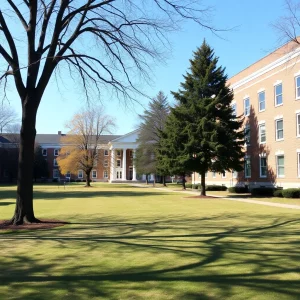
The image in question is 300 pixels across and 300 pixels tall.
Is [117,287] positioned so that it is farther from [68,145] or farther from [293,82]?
[68,145]

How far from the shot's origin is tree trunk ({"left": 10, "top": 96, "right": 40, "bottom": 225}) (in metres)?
13.2

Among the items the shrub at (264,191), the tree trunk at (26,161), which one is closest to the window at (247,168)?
the shrub at (264,191)

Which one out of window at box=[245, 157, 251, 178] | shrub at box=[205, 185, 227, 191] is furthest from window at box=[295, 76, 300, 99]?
shrub at box=[205, 185, 227, 191]

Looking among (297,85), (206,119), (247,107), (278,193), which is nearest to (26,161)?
(206,119)

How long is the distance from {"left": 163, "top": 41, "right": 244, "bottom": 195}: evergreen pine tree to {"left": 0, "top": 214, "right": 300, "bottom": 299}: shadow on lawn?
20.2 meters

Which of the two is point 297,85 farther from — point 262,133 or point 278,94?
point 262,133

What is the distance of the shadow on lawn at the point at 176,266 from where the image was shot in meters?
5.18

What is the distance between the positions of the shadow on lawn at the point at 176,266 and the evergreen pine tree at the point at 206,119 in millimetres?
20222

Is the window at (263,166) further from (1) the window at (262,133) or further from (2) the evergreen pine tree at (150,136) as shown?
(2) the evergreen pine tree at (150,136)

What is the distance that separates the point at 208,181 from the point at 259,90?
16238mm

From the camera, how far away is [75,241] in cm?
934

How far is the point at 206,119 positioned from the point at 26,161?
19.8m

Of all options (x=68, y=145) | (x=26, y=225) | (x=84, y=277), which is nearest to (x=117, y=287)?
(x=84, y=277)

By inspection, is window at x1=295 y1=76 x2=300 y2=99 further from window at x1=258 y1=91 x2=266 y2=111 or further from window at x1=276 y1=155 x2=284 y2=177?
window at x1=276 y1=155 x2=284 y2=177
